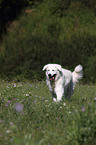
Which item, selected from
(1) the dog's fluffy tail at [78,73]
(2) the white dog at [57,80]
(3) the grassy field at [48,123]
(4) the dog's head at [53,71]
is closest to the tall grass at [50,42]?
(1) the dog's fluffy tail at [78,73]

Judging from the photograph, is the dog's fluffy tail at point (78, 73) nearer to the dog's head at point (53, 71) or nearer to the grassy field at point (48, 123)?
the dog's head at point (53, 71)

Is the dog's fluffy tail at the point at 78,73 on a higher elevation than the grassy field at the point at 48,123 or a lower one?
lower

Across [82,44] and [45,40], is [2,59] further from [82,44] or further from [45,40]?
[82,44]

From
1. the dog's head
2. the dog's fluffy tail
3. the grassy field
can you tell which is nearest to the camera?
the grassy field

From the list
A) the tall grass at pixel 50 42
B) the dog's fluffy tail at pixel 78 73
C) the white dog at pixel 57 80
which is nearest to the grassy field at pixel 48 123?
the white dog at pixel 57 80

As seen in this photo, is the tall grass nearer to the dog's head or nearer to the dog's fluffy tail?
the dog's fluffy tail

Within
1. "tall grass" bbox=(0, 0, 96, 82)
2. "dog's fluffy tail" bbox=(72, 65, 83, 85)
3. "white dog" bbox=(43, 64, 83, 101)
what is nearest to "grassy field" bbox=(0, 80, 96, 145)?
"white dog" bbox=(43, 64, 83, 101)

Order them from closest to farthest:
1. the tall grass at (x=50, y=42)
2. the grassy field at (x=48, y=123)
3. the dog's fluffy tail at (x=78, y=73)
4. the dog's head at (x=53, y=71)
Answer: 1. the grassy field at (x=48, y=123)
2. the dog's head at (x=53, y=71)
3. the dog's fluffy tail at (x=78, y=73)
4. the tall grass at (x=50, y=42)

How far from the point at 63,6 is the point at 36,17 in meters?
1.67

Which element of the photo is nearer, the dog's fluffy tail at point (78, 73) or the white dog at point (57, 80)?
the white dog at point (57, 80)

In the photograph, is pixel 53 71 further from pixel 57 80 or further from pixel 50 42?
pixel 50 42

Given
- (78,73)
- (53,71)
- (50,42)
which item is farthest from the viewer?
(50,42)

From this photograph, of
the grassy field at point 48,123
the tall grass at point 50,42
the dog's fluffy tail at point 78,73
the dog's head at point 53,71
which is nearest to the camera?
the grassy field at point 48,123

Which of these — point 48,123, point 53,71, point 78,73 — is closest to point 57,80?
point 53,71
